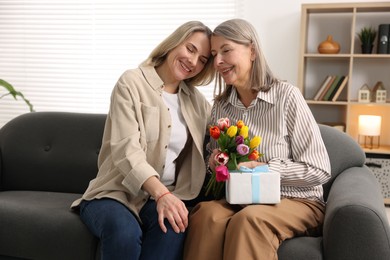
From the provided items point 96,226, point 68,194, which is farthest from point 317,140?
point 68,194

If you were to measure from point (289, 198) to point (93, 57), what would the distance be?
333 centimetres

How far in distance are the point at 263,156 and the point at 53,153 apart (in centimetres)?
116

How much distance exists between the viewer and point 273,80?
1.98 meters

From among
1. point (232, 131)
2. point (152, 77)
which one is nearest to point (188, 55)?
Result: point (152, 77)

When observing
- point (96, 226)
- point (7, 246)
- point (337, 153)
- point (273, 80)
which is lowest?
point (7, 246)

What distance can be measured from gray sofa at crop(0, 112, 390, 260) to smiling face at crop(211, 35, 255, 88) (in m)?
0.55

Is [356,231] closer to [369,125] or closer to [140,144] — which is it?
[140,144]

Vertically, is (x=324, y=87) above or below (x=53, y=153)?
above

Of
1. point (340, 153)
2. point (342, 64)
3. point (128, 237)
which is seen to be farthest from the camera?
point (342, 64)

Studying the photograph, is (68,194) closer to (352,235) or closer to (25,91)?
(352,235)

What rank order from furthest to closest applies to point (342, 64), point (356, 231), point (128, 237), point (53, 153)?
1. point (342, 64)
2. point (53, 153)
3. point (128, 237)
4. point (356, 231)

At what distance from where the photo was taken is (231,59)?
1911mm

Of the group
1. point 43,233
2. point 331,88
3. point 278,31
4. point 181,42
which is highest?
point 278,31

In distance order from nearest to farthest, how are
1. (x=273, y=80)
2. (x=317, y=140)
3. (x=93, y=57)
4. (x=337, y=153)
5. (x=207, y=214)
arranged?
(x=207, y=214), (x=317, y=140), (x=273, y=80), (x=337, y=153), (x=93, y=57)
